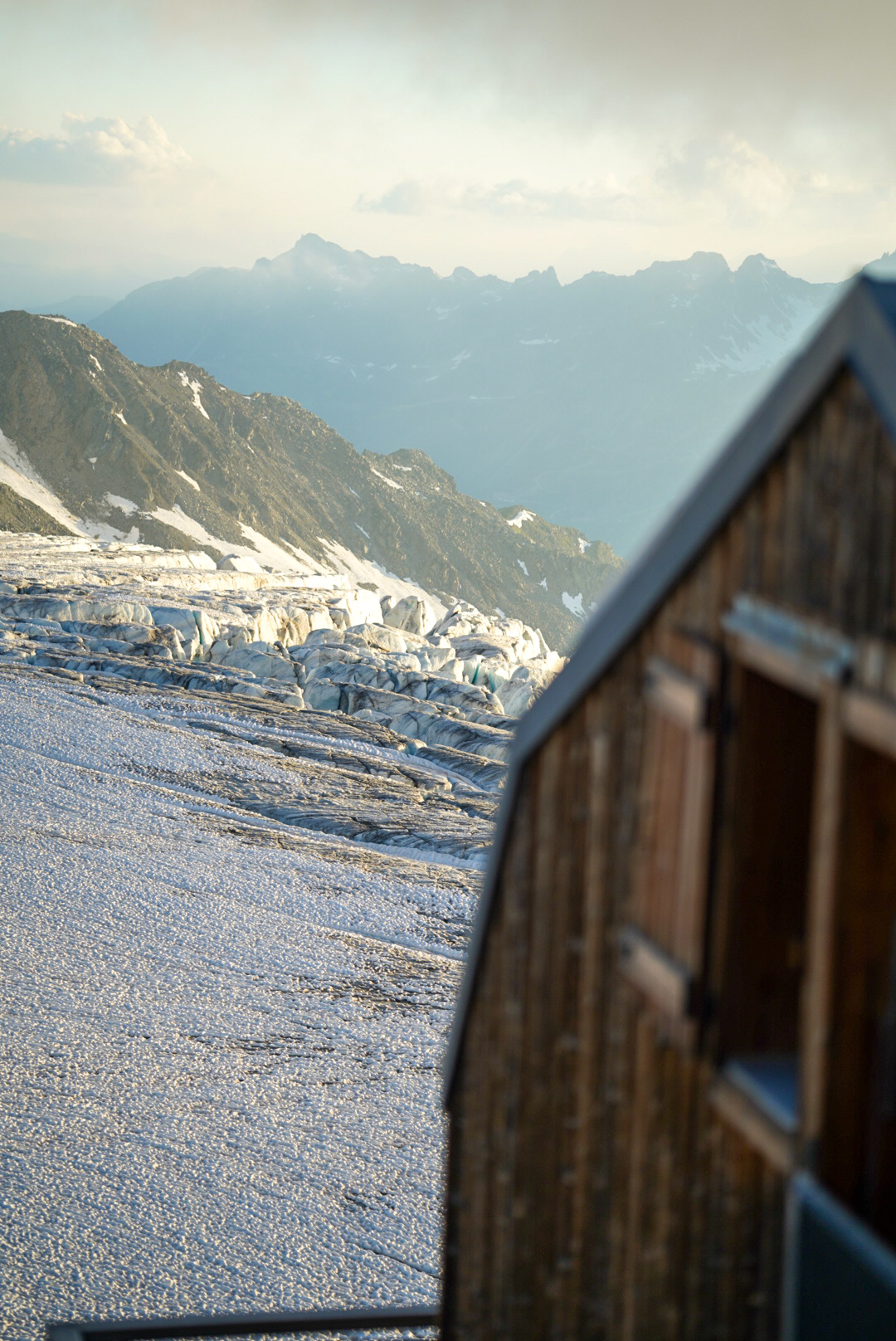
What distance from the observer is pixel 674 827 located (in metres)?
3.38

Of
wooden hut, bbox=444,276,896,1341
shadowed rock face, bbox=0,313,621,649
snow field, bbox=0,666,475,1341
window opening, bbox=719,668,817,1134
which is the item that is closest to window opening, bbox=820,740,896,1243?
wooden hut, bbox=444,276,896,1341

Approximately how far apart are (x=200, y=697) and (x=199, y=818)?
9.80 m

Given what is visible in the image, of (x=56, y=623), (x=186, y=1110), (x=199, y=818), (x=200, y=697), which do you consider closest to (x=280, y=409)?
(x=56, y=623)

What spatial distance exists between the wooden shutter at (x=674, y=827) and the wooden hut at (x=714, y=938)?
0.4 inches

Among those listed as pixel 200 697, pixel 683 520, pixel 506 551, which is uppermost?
pixel 506 551

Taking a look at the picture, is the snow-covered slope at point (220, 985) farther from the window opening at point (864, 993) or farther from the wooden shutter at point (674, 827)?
the window opening at point (864, 993)

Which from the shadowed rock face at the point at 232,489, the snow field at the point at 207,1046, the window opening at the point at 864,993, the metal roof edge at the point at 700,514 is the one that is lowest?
the snow field at the point at 207,1046

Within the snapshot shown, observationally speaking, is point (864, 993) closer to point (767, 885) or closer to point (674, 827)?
point (767, 885)

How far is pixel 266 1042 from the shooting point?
10688mm

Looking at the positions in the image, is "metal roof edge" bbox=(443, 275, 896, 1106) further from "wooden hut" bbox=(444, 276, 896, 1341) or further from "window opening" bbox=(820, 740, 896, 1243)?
"window opening" bbox=(820, 740, 896, 1243)

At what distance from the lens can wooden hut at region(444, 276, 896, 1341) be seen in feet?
9.18

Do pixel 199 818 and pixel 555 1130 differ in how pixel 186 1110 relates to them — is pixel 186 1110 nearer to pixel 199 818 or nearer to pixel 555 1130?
pixel 555 1130

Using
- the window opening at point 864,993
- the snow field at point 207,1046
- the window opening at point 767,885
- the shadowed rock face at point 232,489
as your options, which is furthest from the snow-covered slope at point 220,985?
the shadowed rock face at point 232,489

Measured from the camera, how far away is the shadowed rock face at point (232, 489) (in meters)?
97.3
